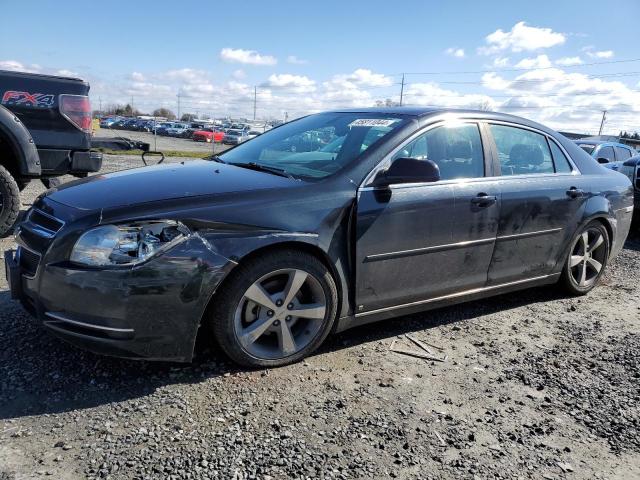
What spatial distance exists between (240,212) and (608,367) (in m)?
2.68

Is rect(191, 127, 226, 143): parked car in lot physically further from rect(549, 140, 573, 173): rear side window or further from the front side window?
the front side window

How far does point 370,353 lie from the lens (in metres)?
3.52

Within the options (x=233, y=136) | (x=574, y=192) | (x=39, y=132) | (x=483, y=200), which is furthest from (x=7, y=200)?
(x=233, y=136)

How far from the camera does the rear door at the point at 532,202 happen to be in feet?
13.3

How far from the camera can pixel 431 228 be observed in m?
3.57

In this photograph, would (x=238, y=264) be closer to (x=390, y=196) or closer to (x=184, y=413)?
(x=184, y=413)

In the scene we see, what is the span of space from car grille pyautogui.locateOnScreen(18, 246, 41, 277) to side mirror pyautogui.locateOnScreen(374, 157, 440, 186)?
2040 millimetres

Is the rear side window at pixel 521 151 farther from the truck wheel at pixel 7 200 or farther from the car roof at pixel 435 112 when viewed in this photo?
the truck wheel at pixel 7 200

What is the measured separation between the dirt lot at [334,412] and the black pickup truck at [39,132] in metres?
2.22

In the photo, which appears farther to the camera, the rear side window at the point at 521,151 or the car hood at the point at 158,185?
the rear side window at the point at 521,151

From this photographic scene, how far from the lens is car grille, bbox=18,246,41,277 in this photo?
113 inches

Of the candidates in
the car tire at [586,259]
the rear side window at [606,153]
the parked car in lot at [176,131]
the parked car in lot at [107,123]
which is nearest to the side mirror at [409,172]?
the car tire at [586,259]

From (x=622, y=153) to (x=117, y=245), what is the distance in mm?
13565

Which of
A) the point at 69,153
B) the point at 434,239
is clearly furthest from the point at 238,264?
the point at 69,153
